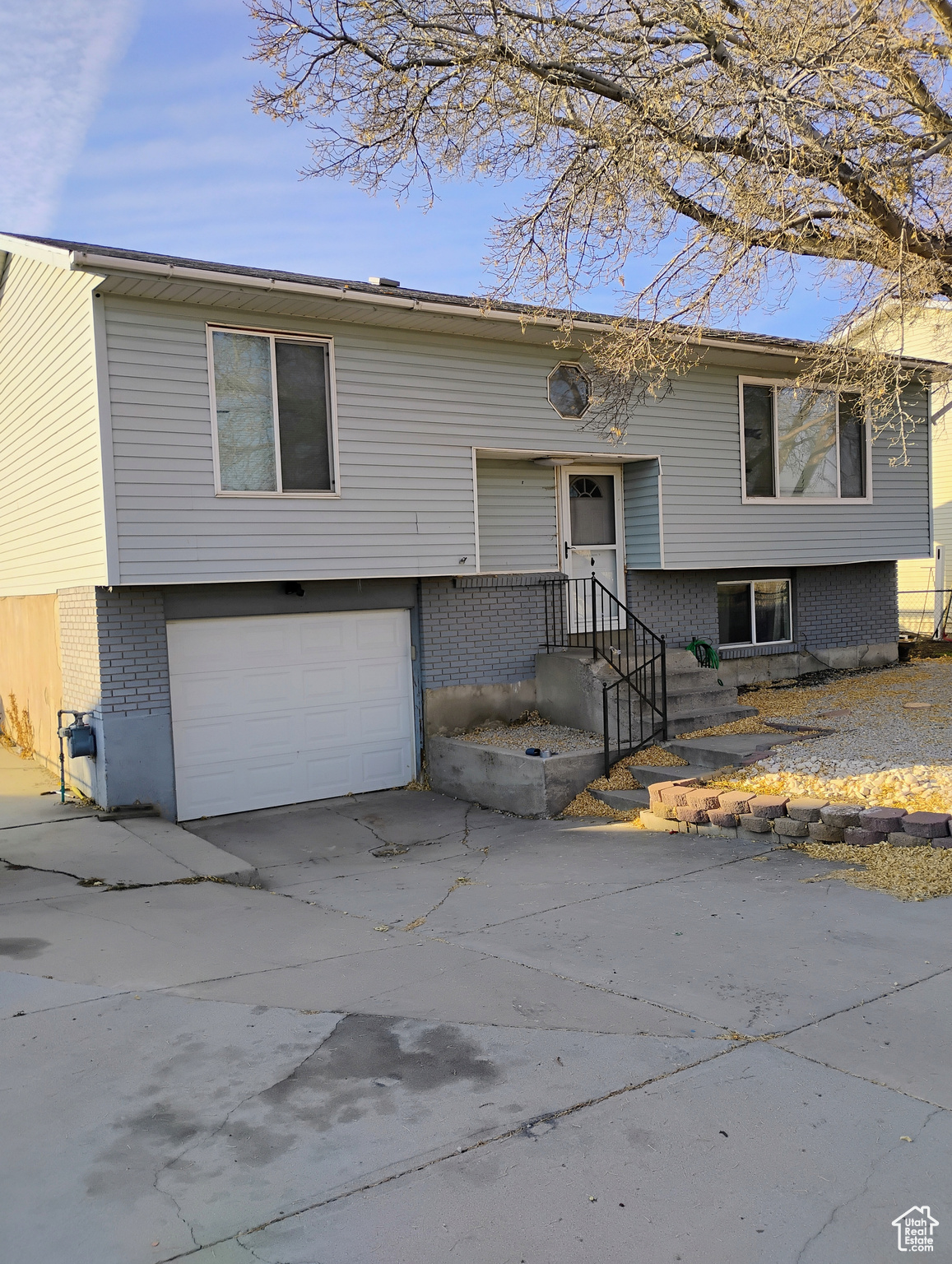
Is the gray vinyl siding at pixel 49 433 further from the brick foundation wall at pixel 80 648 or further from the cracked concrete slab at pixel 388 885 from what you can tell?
the cracked concrete slab at pixel 388 885

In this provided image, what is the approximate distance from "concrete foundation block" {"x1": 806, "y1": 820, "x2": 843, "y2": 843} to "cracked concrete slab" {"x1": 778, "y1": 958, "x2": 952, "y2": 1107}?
2.65m

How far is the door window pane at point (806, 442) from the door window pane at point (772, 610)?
4.54 feet

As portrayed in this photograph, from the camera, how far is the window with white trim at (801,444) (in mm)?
13070

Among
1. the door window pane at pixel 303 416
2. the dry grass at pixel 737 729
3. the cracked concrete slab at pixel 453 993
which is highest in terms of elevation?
the door window pane at pixel 303 416

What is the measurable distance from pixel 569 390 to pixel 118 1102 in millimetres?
9453

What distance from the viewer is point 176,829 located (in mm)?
8602

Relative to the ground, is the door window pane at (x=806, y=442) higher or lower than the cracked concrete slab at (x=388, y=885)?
higher

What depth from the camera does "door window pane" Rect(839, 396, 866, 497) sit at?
13.9 m

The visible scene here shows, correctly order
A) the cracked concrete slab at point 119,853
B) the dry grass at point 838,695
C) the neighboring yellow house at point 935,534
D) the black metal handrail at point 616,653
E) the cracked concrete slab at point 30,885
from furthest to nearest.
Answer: the neighboring yellow house at point 935,534 → the dry grass at point 838,695 → the black metal handrail at point 616,653 → the cracked concrete slab at point 119,853 → the cracked concrete slab at point 30,885

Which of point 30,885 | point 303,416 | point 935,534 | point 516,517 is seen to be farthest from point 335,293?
point 935,534

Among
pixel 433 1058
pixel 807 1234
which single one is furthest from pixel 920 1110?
pixel 433 1058

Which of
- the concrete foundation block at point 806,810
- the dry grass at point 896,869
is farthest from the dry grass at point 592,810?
the dry grass at point 896,869

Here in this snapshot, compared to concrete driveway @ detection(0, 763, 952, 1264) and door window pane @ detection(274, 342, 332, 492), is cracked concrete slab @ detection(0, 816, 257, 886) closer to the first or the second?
concrete driveway @ detection(0, 763, 952, 1264)

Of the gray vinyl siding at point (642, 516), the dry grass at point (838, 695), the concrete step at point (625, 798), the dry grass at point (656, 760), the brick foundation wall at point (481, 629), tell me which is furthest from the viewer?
the gray vinyl siding at point (642, 516)
